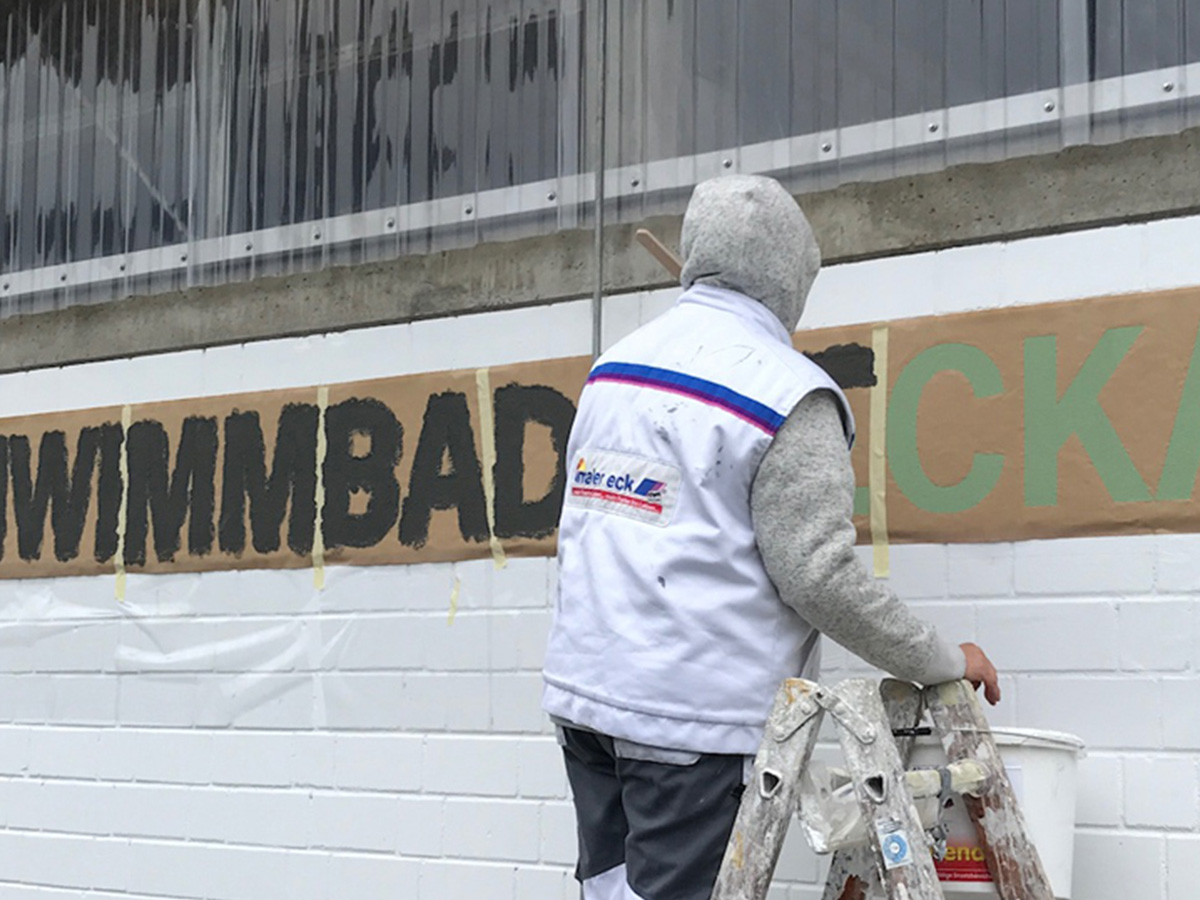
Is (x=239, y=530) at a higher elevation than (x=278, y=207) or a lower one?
lower

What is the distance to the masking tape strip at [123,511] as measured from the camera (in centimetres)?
547

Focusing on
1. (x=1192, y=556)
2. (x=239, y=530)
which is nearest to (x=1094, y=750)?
(x=1192, y=556)

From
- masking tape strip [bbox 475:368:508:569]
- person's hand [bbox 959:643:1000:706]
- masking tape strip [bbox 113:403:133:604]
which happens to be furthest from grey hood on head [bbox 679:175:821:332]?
masking tape strip [bbox 113:403:133:604]

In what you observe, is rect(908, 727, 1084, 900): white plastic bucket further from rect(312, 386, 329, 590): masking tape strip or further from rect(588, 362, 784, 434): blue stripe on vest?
rect(312, 386, 329, 590): masking tape strip

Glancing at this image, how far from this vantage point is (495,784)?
4676mm

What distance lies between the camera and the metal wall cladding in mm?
4160

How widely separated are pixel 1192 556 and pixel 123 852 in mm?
3116

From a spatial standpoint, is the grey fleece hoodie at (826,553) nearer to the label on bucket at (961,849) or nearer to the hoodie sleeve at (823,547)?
the hoodie sleeve at (823,547)

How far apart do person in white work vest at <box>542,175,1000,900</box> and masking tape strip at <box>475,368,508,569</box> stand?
121cm

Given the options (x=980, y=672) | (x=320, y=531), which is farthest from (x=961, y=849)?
(x=320, y=531)

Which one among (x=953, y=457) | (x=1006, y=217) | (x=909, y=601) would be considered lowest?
(x=909, y=601)

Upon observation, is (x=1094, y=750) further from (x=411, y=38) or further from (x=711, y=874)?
(x=411, y=38)

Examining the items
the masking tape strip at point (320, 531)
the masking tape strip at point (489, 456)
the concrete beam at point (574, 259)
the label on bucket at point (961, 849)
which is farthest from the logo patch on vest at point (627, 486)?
the masking tape strip at point (320, 531)

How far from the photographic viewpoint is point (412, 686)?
4.86 metres
